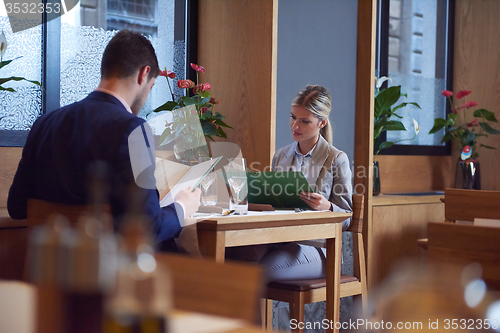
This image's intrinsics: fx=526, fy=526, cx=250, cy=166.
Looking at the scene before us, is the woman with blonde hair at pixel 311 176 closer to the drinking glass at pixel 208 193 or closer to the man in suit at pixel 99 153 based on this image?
the drinking glass at pixel 208 193

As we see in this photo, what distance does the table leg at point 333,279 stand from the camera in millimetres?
2143

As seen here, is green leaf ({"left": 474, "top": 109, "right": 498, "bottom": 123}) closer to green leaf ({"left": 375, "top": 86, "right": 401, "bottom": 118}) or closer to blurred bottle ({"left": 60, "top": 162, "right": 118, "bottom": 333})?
green leaf ({"left": 375, "top": 86, "right": 401, "bottom": 118})

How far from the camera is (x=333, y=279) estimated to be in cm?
217

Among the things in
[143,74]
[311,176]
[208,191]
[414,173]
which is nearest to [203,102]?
[311,176]

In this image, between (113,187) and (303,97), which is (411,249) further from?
(113,187)

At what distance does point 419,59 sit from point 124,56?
3033 millimetres

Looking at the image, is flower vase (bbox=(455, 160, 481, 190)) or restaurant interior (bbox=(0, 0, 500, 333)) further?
flower vase (bbox=(455, 160, 481, 190))

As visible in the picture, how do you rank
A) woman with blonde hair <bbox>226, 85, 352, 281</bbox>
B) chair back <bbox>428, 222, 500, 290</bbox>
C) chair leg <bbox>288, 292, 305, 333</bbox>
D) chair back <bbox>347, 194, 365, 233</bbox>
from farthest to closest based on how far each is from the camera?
chair back <bbox>347, 194, 365, 233</bbox>
woman with blonde hair <bbox>226, 85, 352, 281</bbox>
chair leg <bbox>288, 292, 305, 333</bbox>
chair back <bbox>428, 222, 500, 290</bbox>

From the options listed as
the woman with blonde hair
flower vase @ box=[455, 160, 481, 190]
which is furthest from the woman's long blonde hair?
flower vase @ box=[455, 160, 481, 190]

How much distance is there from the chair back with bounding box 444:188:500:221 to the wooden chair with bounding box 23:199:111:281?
1.66 metres

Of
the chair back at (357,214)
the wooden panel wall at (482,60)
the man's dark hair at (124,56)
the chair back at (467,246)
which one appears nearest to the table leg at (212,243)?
the man's dark hair at (124,56)

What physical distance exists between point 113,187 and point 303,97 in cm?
146

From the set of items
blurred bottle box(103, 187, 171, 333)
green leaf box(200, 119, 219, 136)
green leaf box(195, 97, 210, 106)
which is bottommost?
blurred bottle box(103, 187, 171, 333)

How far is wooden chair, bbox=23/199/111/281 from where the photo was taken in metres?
1.45
